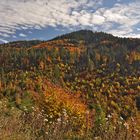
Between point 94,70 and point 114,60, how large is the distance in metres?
12.1

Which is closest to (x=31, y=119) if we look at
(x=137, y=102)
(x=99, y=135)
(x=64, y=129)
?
(x=64, y=129)

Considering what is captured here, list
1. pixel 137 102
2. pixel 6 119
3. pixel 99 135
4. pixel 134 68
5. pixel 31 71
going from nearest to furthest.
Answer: pixel 6 119
pixel 99 135
pixel 137 102
pixel 31 71
pixel 134 68

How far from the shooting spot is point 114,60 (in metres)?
198

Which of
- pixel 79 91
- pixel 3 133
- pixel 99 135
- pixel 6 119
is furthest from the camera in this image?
pixel 79 91

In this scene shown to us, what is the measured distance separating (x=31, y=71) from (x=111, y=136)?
172947 millimetres

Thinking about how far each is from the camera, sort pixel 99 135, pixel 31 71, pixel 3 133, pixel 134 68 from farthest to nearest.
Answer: pixel 134 68
pixel 31 71
pixel 99 135
pixel 3 133

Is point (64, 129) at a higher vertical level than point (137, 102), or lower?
higher

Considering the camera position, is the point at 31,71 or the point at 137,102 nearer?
the point at 137,102

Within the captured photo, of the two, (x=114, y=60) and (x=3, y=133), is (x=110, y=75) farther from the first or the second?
(x=3, y=133)

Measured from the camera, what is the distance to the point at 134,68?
19438 cm

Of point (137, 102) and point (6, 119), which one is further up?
point (6, 119)

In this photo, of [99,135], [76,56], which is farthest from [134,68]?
[99,135]

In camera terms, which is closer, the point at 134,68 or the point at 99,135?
the point at 99,135

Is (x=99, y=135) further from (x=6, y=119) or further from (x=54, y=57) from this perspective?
(x=54, y=57)
